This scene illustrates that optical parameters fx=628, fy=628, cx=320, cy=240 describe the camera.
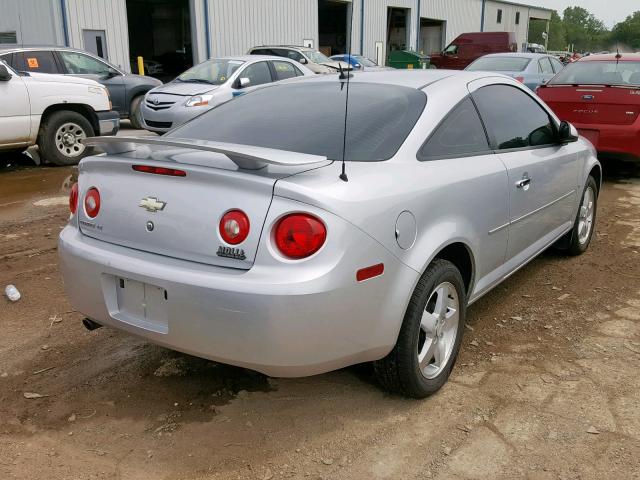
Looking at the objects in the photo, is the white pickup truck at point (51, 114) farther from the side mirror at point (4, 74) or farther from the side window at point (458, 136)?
the side window at point (458, 136)

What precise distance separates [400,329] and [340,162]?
79 centimetres

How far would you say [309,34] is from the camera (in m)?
26.2

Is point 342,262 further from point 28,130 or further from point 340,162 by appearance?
point 28,130

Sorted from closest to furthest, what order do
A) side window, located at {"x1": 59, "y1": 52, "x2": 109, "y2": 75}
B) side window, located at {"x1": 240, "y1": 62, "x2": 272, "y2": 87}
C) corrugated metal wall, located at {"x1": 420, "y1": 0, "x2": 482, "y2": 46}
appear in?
1. side window, located at {"x1": 59, "y1": 52, "x2": 109, "y2": 75}
2. side window, located at {"x1": 240, "y1": 62, "x2": 272, "y2": 87}
3. corrugated metal wall, located at {"x1": 420, "y1": 0, "x2": 482, "y2": 46}

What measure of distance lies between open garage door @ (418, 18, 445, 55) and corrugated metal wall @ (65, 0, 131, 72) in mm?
21736

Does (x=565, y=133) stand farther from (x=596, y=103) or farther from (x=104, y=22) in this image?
(x=104, y=22)

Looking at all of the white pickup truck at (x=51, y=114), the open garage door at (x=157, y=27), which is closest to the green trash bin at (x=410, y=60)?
the open garage door at (x=157, y=27)

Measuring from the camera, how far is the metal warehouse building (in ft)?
61.0

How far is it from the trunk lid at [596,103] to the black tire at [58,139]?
6456 millimetres

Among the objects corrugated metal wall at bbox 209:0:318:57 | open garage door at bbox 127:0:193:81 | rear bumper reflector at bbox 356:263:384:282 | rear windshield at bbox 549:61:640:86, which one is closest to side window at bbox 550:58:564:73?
rear windshield at bbox 549:61:640:86

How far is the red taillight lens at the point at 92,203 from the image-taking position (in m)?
2.92

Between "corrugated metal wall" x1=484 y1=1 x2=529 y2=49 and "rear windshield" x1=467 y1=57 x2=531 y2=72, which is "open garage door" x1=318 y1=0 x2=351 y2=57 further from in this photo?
"rear windshield" x1=467 y1=57 x2=531 y2=72

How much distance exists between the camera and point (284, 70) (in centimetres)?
1257

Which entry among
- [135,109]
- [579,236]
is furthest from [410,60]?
[579,236]
